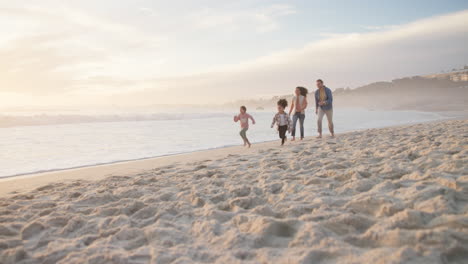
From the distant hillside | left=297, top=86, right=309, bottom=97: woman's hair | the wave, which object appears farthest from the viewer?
the distant hillside

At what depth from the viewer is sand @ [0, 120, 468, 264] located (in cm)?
208

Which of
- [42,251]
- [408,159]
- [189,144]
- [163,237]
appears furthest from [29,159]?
[408,159]

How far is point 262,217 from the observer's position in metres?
2.65

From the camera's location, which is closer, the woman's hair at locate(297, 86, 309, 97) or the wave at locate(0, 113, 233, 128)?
the woman's hair at locate(297, 86, 309, 97)

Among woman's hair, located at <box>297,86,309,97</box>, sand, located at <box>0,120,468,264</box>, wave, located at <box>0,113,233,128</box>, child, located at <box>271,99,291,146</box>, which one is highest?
wave, located at <box>0,113,233,128</box>

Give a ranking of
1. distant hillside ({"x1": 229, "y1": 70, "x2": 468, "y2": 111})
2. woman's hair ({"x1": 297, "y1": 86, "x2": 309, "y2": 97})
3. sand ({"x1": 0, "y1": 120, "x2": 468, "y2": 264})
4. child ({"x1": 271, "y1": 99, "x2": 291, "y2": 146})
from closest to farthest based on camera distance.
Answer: sand ({"x1": 0, "y1": 120, "x2": 468, "y2": 264})
child ({"x1": 271, "y1": 99, "x2": 291, "y2": 146})
woman's hair ({"x1": 297, "y1": 86, "x2": 309, "y2": 97})
distant hillside ({"x1": 229, "y1": 70, "x2": 468, "y2": 111})

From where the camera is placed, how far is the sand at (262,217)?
208cm

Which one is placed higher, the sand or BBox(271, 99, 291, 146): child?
BBox(271, 99, 291, 146): child

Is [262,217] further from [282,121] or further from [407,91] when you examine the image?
[407,91]

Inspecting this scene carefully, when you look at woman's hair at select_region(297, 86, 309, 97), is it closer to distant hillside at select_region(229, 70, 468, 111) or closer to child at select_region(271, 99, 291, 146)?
child at select_region(271, 99, 291, 146)

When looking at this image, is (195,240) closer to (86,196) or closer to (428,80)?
(86,196)

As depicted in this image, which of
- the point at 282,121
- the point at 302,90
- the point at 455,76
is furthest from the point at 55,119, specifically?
the point at 455,76

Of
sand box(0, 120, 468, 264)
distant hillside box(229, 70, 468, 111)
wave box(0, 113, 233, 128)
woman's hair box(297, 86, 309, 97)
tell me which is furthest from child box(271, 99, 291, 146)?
distant hillside box(229, 70, 468, 111)

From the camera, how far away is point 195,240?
2424 millimetres
